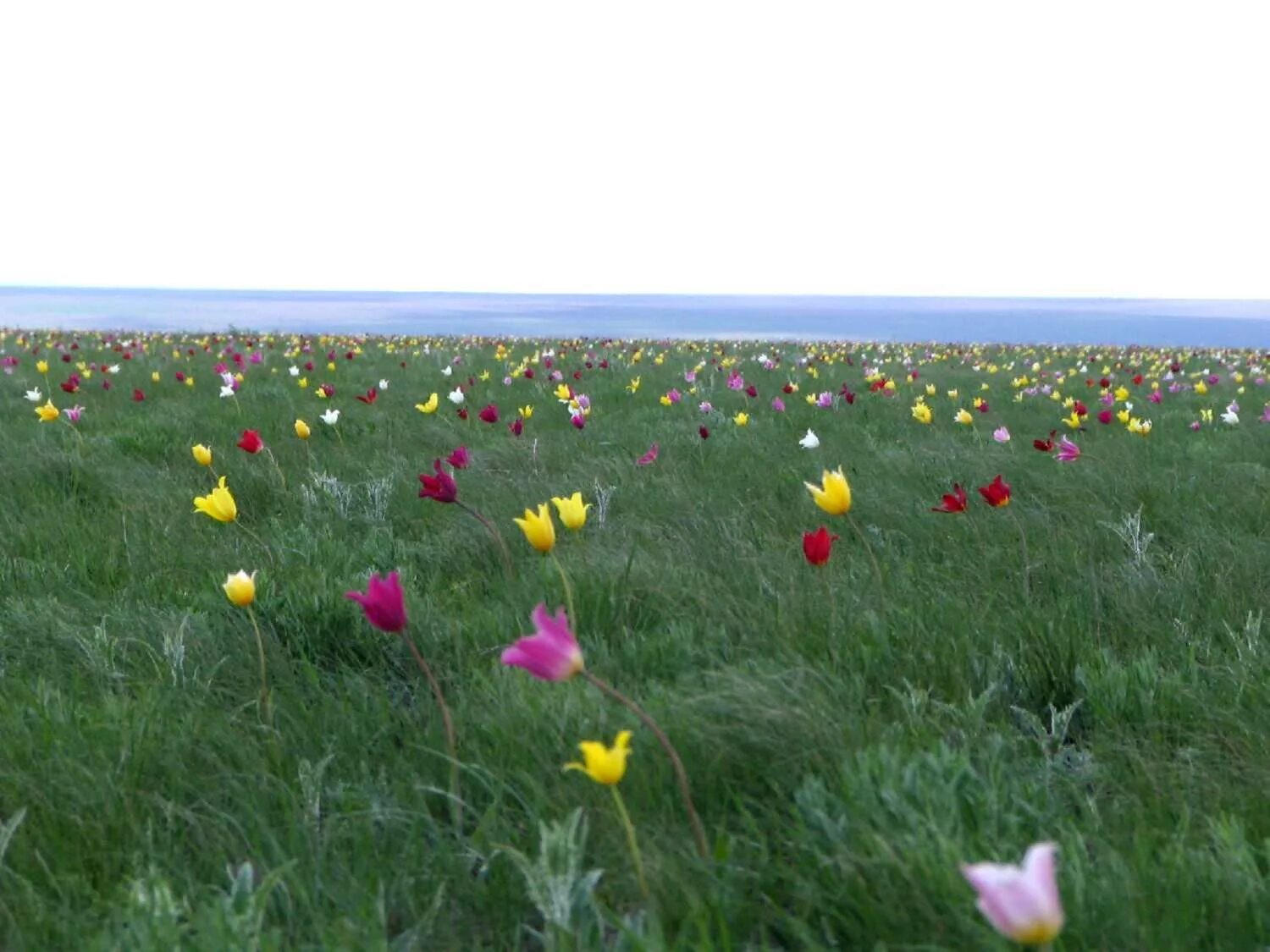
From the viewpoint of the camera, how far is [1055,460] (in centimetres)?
564

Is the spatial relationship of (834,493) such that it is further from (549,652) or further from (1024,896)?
(1024,896)

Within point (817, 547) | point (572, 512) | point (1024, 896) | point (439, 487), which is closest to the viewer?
point (1024, 896)

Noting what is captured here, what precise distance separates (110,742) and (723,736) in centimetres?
129

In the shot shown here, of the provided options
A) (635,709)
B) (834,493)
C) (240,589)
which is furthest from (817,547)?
(240,589)

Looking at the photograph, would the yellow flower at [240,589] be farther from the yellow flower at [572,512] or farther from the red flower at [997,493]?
the red flower at [997,493]

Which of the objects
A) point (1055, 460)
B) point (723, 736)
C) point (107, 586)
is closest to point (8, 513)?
point (107, 586)

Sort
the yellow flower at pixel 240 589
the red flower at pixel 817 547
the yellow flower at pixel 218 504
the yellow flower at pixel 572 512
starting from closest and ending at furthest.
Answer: the yellow flower at pixel 240 589
the red flower at pixel 817 547
the yellow flower at pixel 572 512
the yellow flower at pixel 218 504

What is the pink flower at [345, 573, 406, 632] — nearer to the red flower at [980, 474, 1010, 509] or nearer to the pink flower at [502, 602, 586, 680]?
the pink flower at [502, 602, 586, 680]

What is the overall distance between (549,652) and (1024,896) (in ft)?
2.72

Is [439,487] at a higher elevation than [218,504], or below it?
higher

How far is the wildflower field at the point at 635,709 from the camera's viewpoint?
158cm

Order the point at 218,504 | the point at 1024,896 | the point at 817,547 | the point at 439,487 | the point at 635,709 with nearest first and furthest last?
the point at 1024,896 < the point at 635,709 < the point at 817,547 < the point at 439,487 < the point at 218,504

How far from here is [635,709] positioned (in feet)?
5.15

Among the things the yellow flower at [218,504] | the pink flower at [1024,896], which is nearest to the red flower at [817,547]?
the pink flower at [1024,896]
